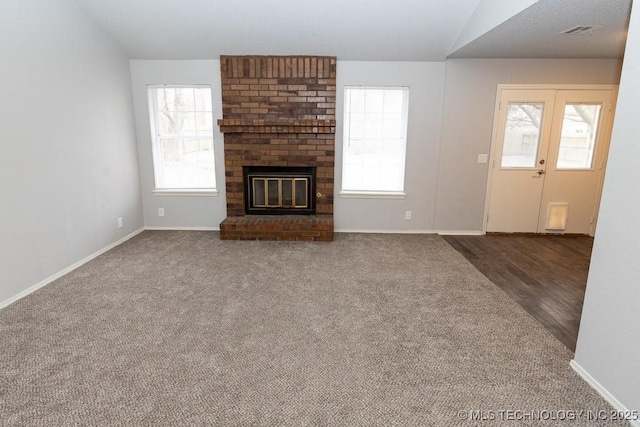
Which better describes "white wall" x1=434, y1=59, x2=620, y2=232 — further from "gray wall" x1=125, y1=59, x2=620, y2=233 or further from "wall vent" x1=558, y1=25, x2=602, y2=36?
"wall vent" x1=558, y1=25, x2=602, y2=36

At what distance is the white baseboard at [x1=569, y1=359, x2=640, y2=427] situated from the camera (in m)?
1.75

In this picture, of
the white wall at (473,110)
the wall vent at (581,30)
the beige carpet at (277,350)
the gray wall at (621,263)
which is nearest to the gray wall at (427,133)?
A: the white wall at (473,110)

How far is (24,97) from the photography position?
116 inches

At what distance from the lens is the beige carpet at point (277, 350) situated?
1.77 m

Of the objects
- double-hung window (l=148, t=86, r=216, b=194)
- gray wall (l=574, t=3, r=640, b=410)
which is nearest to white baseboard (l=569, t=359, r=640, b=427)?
gray wall (l=574, t=3, r=640, b=410)

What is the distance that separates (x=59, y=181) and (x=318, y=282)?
103 inches

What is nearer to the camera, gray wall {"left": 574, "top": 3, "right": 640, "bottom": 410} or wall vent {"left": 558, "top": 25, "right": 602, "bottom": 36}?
gray wall {"left": 574, "top": 3, "right": 640, "bottom": 410}

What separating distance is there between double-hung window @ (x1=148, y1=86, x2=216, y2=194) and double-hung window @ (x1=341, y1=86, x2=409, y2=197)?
6.18ft

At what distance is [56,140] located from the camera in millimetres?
3322

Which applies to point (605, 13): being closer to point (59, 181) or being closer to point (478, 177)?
point (478, 177)

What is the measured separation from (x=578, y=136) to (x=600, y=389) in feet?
13.2

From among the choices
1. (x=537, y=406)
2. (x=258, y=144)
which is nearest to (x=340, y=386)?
(x=537, y=406)

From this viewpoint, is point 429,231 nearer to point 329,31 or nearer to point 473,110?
point 473,110

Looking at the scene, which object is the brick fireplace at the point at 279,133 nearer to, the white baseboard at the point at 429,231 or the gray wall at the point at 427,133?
the gray wall at the point at 427,133
